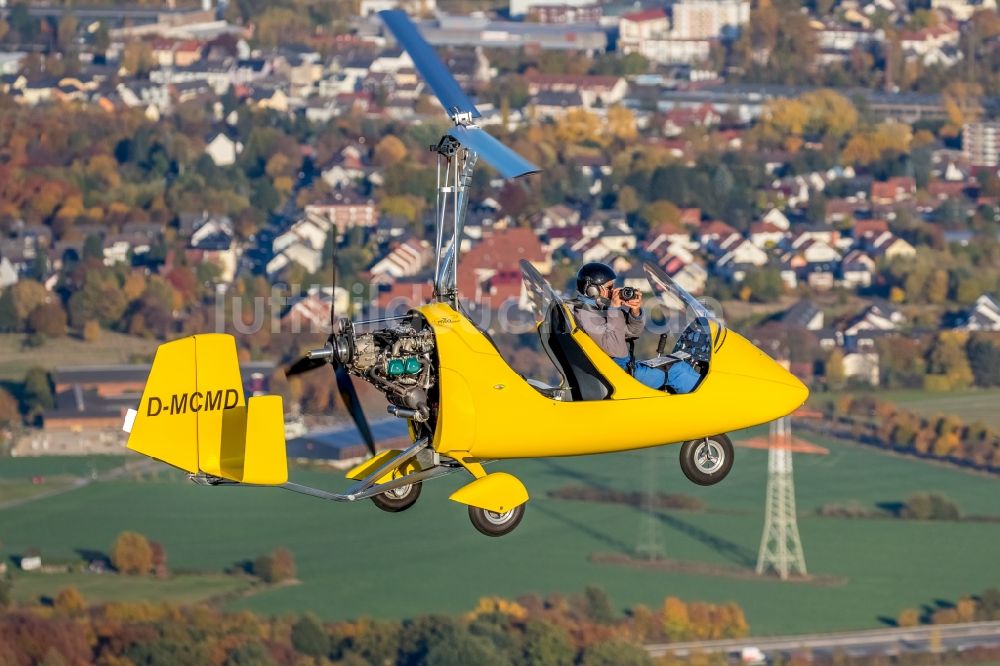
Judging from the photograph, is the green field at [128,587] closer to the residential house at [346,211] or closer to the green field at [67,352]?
the green field at [67,352]

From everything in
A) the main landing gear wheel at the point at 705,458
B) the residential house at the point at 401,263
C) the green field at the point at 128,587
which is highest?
the main landing gear wheel at the point at 705,458

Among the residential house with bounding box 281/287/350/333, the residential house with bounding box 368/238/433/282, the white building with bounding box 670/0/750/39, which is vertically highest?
the white building with bounding box 670/0/750/39

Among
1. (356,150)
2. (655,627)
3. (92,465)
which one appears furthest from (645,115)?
(655,627)

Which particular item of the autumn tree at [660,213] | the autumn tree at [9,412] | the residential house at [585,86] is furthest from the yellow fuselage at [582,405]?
the residential house at [585,86]

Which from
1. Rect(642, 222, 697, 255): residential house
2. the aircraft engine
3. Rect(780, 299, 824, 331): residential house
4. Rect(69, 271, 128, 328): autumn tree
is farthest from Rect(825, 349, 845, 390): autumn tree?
the aircraft engine

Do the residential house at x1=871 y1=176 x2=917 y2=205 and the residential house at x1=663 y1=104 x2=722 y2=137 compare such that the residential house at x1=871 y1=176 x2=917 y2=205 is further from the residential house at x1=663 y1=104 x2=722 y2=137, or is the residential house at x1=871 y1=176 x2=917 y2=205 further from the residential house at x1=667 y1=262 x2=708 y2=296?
the residential house at x1=667 y1=262 x2=708 y2=296

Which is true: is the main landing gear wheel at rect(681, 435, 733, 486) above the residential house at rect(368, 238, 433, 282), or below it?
above

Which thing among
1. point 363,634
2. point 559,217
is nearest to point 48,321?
point 559,217
